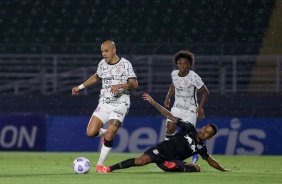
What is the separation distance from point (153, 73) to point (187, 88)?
8.63 m

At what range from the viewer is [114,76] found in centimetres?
1230

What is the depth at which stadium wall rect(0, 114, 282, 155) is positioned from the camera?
19.3 metres

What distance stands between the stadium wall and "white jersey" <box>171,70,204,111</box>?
5580mm

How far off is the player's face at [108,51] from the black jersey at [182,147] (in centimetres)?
149

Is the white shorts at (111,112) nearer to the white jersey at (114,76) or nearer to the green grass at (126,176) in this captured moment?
the white jersey at (114,76)

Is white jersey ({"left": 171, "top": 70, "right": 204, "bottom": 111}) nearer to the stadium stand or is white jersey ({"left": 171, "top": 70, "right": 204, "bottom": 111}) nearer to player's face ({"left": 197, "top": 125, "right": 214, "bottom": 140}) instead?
player's face ({"left": 197, "top": 125, "right": 214, "bottom": 140})

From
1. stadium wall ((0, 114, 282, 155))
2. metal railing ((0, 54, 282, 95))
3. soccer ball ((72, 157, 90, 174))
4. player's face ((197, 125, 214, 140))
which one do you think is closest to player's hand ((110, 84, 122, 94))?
soccer ball ((72, 157, 90, 174))

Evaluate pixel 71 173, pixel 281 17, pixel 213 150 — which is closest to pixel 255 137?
pixel 213 150

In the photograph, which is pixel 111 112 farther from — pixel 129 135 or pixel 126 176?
pixel 129 135

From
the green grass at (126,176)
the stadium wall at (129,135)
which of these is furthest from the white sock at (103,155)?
the stadium wall at (129,135)

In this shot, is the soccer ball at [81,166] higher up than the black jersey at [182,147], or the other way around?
the black jersey at [182,147]

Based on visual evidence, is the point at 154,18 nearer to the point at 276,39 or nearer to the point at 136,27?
the point at 136,27

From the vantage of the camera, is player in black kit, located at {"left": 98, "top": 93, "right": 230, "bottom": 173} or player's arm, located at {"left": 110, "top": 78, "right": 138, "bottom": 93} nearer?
player in black kit, located at {"left": 98, "top": 93, "right": 230, "bottom": 173}

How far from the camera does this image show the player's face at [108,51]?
477 inches
